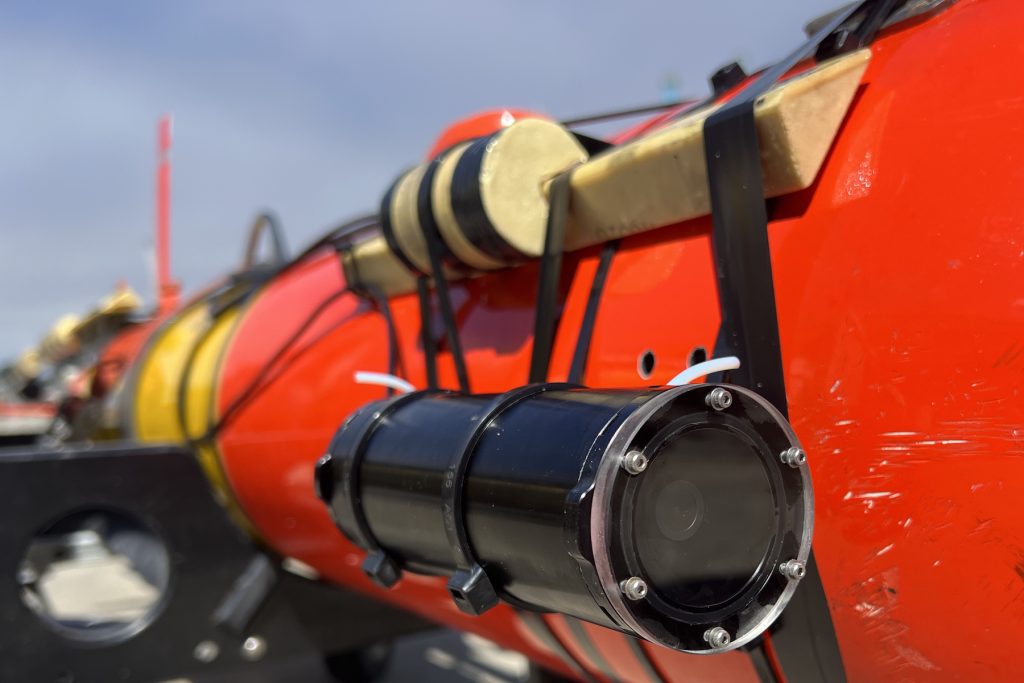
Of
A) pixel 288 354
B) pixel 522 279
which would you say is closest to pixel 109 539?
pixel 288 354

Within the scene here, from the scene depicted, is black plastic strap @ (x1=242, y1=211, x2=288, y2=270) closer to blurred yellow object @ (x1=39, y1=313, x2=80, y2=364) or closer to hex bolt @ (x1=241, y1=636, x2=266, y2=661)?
hex bolt @ (x1=241, y1=636, x2=266, y2=661)

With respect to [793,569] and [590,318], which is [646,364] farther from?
[793,569]

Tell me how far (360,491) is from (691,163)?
769 millimetres

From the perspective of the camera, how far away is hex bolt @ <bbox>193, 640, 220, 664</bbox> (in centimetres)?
296

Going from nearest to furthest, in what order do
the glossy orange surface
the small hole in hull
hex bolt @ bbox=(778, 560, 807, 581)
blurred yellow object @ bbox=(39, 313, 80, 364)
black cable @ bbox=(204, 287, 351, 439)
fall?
the glossy orange surface < hex bolt @ bbox=(778, 560, 807, 581) < the small hole in hull < black cable @ bbox=(204, 287, 351, 439) < blurred yellow object @ bbox=(39, 313, 80, 364)

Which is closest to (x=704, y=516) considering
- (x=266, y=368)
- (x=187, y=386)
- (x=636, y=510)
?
(x=636, y=510)

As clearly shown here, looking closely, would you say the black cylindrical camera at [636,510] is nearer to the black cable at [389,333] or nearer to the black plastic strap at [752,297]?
the black plastic strap at [752,297]

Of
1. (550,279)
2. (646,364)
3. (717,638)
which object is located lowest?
(717,638)

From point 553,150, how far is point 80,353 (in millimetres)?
6174

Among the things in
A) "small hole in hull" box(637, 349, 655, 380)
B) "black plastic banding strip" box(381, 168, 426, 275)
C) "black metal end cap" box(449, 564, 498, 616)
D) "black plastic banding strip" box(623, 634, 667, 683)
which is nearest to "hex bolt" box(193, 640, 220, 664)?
"black plastic banding strip" box(381, 168, 426, 275)

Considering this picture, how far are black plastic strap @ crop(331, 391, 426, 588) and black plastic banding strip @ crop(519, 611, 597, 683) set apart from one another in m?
0.32

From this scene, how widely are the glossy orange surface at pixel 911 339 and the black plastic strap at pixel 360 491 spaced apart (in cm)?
42

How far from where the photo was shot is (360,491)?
164 cm

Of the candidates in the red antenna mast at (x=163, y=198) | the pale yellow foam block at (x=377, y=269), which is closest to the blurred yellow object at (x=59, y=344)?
the red antenna mast at (x=163, y=198)
